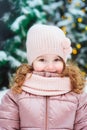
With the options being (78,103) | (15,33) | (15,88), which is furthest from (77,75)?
(15,33)

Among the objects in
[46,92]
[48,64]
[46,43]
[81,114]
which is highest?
[46,43]

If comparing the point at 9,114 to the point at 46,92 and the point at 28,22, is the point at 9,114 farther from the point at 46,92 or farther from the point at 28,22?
the point at 28,22

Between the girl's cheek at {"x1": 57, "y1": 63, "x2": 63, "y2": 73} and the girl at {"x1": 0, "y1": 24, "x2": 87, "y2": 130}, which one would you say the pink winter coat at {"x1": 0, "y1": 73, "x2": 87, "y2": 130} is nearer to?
the girl at {"x1": 0, "y1": 24, "x2": 87, "y2": 130}

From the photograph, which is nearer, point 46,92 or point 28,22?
Result: point 46,92

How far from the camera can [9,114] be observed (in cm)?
241

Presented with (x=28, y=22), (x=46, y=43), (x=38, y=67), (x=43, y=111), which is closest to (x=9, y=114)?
(x=43, y=111)

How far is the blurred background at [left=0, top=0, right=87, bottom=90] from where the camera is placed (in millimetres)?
3424

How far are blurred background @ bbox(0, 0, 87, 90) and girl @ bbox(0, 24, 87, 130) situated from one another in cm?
95

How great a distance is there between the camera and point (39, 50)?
8.02 ft

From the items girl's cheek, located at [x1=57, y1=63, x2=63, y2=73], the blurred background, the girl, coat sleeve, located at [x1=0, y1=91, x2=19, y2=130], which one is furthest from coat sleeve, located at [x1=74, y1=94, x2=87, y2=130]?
the blurred background

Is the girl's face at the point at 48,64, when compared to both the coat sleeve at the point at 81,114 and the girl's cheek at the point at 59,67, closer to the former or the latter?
the girl's cheek at the point at 59,67

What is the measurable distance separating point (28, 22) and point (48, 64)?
1070 mm

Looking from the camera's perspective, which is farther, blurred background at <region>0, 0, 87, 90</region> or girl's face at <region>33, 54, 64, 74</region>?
blurred background at <region>0, 0, 87, 90</region>

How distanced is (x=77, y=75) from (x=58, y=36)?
23 centimetres
